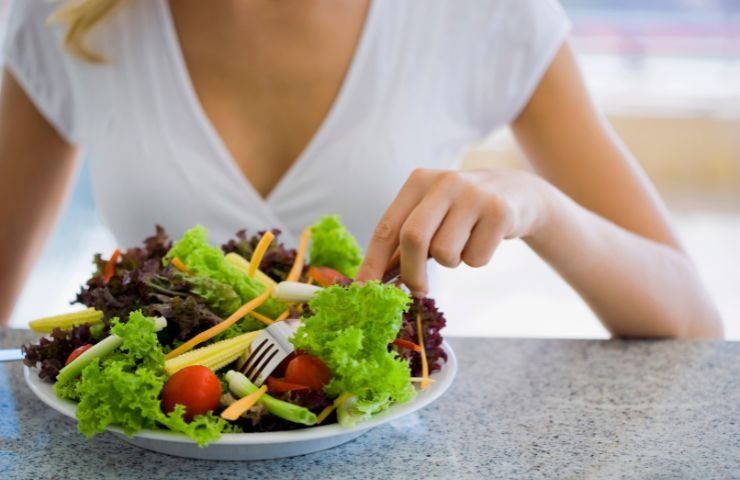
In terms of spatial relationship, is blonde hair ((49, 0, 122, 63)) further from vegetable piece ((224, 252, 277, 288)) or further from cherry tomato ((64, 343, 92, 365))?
cherry tomato ((64, 343, 92, 365))

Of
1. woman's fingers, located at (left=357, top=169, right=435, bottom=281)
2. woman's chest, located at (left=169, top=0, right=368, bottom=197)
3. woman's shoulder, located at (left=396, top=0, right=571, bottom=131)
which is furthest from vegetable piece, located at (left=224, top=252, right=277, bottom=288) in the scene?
woman's shoulder, located at (left=396, top=0, right=571, bottom=131)

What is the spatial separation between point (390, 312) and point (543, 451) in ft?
0.80

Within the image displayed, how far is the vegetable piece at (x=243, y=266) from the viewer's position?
1241mm

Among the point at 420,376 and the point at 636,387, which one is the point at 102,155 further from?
the point at 636,387

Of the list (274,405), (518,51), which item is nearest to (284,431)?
(274,405)

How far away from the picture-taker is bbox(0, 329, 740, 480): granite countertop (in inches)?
40.9

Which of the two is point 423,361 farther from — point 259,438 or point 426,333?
point 259,438

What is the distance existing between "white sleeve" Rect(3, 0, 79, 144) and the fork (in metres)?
1.01

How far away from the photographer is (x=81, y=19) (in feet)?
5.82

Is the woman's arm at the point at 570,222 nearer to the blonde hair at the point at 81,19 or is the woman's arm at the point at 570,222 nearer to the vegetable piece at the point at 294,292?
the vegetable piece at the point at 294,292

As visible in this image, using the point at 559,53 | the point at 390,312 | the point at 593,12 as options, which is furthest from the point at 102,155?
the point at 593,12

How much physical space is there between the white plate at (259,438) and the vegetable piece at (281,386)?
0.04 m

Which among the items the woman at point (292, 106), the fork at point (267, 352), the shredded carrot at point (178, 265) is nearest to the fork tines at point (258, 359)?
the fork at point (267, 352)

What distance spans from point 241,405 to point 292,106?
92cm
